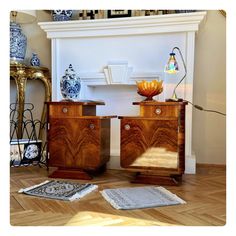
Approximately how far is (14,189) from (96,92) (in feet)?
4.32

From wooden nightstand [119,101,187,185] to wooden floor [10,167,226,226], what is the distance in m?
0.14

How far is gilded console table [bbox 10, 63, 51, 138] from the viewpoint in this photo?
293 cm

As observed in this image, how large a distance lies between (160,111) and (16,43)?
1.73 m

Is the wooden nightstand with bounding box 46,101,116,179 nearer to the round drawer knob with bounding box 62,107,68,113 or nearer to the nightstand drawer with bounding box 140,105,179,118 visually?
the round drawer knob with bounding box 62,107,68,113

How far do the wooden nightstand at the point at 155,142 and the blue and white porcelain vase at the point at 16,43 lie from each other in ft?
4.80

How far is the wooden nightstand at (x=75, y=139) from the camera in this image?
2.28 m

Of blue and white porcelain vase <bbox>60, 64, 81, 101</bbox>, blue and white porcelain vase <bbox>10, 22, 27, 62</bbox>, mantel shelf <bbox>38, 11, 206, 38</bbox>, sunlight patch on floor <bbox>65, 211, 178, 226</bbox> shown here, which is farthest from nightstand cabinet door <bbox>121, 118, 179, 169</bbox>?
blue and white porcelain vase <bbox>10, 22, 27, 62</bbox>

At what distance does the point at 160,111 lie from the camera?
216 cm

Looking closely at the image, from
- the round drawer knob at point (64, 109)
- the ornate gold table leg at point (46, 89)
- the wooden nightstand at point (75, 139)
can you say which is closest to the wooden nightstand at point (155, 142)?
the wooden nightstand at point (75, 139)

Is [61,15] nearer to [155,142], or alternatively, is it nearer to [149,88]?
[149,88]

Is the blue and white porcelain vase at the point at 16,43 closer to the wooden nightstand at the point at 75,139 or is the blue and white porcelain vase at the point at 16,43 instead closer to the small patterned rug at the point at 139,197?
the wooden nightstand at the point at 75,139

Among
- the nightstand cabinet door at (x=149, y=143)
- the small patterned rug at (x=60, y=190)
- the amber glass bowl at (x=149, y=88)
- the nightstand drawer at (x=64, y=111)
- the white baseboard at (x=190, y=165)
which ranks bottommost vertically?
the small patterned rug at (x=60, y=190)

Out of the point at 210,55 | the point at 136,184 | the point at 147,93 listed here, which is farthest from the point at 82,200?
the point at 210,55

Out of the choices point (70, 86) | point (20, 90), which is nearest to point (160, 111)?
point (70, 86)
